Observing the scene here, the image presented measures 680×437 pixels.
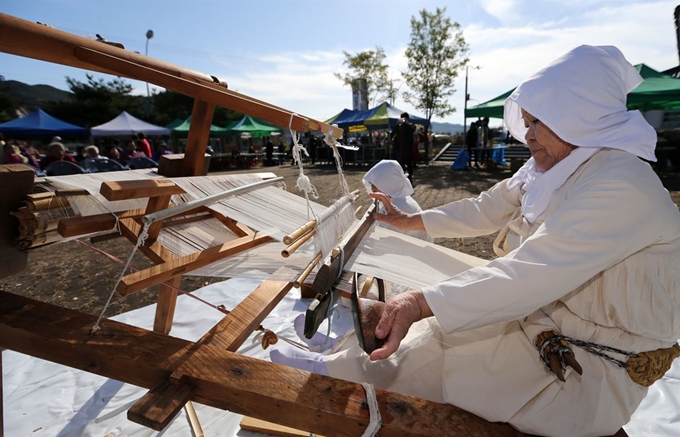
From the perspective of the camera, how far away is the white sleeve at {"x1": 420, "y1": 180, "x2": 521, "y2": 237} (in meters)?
1.86

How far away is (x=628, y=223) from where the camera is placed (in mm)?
974

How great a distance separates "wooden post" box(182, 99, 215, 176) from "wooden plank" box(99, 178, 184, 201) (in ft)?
1.72

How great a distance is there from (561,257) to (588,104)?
0.49 m

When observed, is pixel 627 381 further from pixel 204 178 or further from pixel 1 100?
pixel 1 100

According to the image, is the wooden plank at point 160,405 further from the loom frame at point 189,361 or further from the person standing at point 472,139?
the person standing at point 472,139

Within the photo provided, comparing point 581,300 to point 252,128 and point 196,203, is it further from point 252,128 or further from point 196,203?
point 252,128

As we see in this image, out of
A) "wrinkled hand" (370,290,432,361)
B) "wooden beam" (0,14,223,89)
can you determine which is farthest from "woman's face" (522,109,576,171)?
"wooden beam" (0,14,223,89)

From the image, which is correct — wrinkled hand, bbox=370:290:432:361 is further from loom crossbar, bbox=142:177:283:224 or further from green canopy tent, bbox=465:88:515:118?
green canopy tent, bbox=465:88:515:118

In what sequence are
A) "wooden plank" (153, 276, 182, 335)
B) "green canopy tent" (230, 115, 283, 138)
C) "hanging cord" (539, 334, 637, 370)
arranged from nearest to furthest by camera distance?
1. "hanging cord" (539, 334, 637, 370)
2. "wooden plank" (153, 276, 182, 335)
3. "green canopy tent" (230, 115, 283, 138)

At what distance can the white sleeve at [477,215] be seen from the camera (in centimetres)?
186

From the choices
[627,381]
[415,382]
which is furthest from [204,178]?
[627,381]

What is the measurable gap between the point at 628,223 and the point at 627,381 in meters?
0.49

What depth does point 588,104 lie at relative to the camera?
1065 millimetres

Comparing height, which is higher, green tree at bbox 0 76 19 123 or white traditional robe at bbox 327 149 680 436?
green tree at bbox 0 76 19 123
